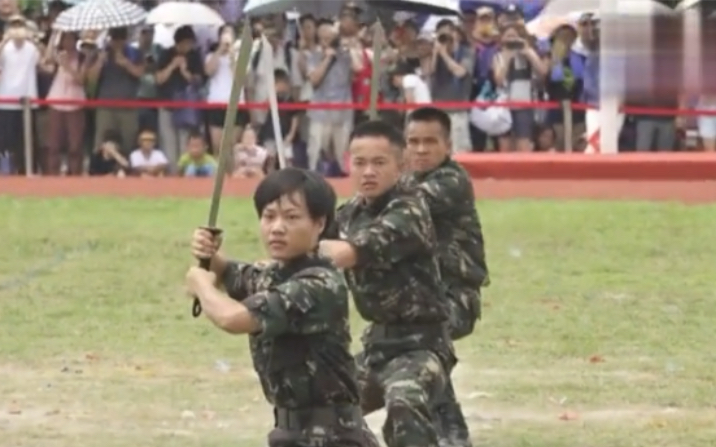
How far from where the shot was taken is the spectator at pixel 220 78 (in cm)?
2033

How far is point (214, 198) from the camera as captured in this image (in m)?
7.14

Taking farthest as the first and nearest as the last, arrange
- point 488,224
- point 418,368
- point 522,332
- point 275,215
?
point 488,224 → point 522,332 → point 418,368 → point 275,215

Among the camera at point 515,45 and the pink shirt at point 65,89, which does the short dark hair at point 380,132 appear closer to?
the camera at point 515,45

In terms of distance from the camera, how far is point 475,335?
13.4 m

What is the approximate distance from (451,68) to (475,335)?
23.6 ft

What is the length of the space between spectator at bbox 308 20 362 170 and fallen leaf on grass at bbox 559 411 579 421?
1000cm

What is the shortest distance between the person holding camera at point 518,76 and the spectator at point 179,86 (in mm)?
3022

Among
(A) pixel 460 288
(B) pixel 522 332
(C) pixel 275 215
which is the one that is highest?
(C) pixel 275 215

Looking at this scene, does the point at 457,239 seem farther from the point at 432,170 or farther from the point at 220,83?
the point at 220,83

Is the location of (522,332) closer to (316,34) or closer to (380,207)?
(380,207)

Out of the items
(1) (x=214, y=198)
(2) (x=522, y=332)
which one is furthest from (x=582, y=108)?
(1) (x=214, y=198)

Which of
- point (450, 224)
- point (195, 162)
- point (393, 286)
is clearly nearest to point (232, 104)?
point (393, 286)

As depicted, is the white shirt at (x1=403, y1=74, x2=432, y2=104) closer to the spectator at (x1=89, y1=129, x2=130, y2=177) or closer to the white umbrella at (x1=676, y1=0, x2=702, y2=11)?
the spectator at (x1=89, y1=129, x2=130, y2=177)

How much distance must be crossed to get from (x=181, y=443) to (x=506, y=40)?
10.3m
